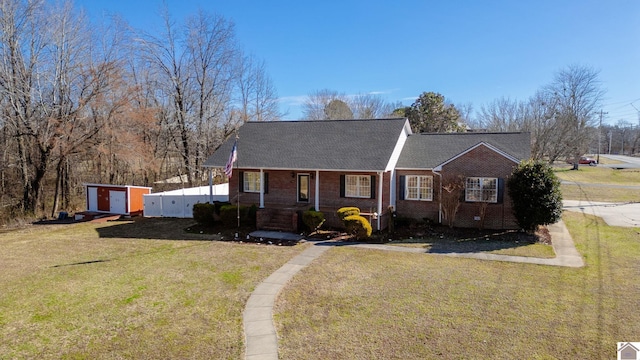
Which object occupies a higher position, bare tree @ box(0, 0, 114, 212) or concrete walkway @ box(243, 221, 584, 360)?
bare tree @ box(0, 0, 114, 212)

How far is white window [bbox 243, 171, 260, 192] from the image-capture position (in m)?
19.8

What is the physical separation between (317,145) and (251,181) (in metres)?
4.16

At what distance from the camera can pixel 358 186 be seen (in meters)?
18.1

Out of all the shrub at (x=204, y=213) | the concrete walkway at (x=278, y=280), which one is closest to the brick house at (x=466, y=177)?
the concrete walkway at (x=278, y=280)

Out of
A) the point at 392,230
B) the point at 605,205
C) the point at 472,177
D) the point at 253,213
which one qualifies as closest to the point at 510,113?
the point at 605,205

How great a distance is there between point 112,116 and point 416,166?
20.7m

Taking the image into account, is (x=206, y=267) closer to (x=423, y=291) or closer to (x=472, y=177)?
(x=423, y=291)

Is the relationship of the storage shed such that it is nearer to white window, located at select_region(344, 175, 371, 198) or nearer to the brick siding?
white window, located at select_region(344, 175, 371, 198)

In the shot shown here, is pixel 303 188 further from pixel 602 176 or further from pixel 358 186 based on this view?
pixel 602 176

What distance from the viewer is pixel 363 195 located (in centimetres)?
1798

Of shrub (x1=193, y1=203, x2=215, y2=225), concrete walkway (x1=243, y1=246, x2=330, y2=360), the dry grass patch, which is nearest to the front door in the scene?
shrub (x1=193, y1=203, x2=215, y2=225)

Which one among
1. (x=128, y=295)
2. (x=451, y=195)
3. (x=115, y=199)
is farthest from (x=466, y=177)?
(x=115, y=199)

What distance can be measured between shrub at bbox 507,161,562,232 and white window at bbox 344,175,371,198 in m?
6.38

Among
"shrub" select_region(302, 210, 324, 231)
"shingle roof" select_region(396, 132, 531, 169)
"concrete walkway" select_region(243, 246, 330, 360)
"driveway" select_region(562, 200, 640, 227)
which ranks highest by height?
"shingle roof" select_region(396, 132, 531, 169)
